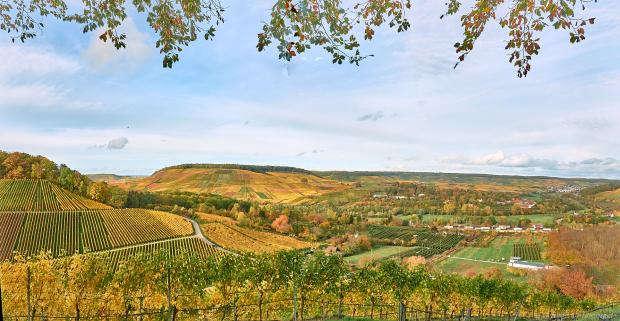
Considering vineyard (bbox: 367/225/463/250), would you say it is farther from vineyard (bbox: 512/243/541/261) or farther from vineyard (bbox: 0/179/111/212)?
vineyard (bbox: 0/179/111/212)

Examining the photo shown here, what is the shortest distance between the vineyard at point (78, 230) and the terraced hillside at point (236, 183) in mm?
Result: 63503

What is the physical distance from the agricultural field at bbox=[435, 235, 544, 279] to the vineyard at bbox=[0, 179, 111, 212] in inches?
2883

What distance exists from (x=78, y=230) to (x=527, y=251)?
9136cm

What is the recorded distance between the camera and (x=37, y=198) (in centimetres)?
7762

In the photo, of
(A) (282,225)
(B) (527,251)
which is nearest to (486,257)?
(B) (527,251)

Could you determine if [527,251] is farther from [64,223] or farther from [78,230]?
[64,223]

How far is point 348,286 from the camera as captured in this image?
23484mm

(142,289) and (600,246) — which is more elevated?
(142,289)

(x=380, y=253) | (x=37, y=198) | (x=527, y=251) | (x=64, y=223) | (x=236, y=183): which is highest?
(x=236, y=183)

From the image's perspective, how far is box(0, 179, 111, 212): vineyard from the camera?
72875mm

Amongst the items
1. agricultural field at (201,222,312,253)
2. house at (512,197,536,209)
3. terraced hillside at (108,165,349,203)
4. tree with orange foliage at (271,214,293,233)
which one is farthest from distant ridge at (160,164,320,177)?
house at (512,197,536,209)

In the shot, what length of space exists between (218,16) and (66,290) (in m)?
21.1

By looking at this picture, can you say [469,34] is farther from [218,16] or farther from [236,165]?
[236,165]

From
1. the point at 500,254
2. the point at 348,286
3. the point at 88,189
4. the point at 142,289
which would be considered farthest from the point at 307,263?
the point at 88,189
